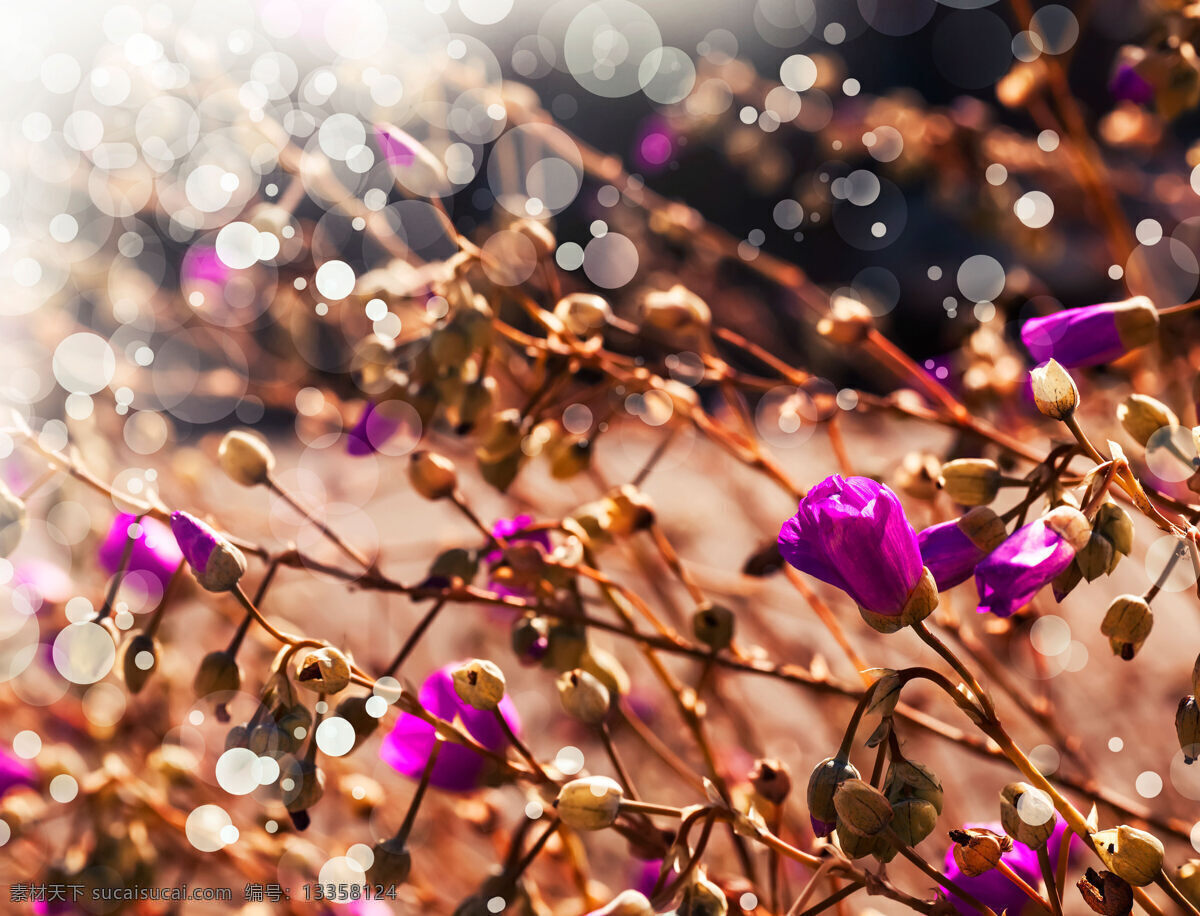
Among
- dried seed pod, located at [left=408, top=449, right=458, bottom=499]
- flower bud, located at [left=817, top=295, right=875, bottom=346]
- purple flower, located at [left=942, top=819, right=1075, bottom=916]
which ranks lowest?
dried seed pod, located at [left=408, top=449, right=458, bottom=499]

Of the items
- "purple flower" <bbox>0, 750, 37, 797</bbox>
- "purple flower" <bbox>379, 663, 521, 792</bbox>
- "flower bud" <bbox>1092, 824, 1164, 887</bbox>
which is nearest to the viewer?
"flower bud" <bbox>1092, 824, 1164, 887</bbox>

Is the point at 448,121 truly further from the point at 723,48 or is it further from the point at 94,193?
the point at 723,48

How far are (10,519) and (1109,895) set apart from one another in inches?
12.5

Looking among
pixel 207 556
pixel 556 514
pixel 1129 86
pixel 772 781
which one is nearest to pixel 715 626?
pixel 772 781

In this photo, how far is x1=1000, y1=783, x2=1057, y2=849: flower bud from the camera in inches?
7.9

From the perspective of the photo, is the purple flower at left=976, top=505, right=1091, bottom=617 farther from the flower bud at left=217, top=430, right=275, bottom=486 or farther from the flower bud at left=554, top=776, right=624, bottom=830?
the flower bud at left=217, top=430, right=275, bottom=486

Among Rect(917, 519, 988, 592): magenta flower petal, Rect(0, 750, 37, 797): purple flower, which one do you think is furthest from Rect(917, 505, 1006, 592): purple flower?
Rect(0, 750, 37, 797): purple flower

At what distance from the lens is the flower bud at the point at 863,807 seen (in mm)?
203

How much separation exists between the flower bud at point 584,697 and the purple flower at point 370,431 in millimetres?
132

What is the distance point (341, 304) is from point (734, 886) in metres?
0.31

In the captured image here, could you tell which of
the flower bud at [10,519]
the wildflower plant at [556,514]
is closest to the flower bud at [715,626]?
the wildflower plant at [556,514]

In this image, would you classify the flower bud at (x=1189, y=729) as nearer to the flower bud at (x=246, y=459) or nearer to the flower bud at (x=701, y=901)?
the flower bud at (x=701, y=901)

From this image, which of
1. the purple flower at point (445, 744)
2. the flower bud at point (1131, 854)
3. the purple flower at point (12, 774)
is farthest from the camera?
the purple flower at point (12, 774)

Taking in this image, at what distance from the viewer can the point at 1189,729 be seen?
21 cm
